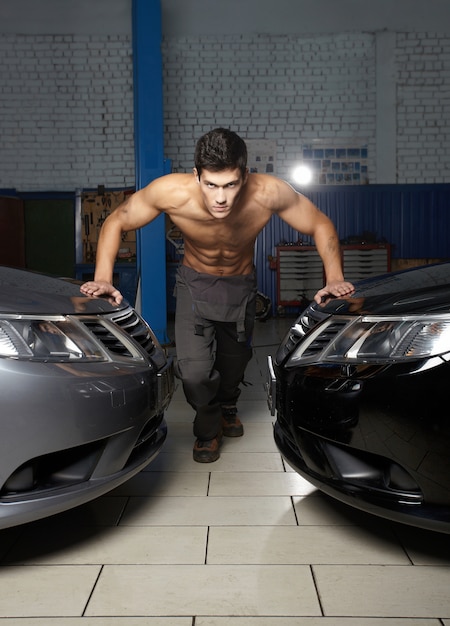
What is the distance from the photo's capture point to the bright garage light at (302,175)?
893 centimetres

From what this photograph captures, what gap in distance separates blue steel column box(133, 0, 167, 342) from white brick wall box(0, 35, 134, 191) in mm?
2927

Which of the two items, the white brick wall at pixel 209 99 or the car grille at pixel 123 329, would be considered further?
the white brick wall at pixel 209 99

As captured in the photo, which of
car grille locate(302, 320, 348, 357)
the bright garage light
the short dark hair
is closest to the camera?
car grille locate(302, 320, 348, 357)

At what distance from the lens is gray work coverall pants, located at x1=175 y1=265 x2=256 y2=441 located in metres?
2.62

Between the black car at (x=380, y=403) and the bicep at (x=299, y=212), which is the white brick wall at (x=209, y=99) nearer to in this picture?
the bicep at (x=299, y=212)

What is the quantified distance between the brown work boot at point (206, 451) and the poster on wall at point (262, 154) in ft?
22.2

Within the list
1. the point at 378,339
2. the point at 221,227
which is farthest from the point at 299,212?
the point at 378,339

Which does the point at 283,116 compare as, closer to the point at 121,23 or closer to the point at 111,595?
the point at 121,23

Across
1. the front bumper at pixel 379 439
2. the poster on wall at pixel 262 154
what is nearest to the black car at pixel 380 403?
the front bumper at pixel 379 439

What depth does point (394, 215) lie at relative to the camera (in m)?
8.88

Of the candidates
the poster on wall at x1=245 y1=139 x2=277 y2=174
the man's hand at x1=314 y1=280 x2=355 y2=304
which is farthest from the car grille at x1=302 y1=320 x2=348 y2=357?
the poster on wall at x1=245 y1=139 x2=277 y2=174

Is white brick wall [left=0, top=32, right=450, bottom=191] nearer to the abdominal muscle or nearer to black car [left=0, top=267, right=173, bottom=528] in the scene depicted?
the abdominal muscle

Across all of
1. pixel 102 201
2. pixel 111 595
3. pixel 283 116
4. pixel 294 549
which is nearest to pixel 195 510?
pixel 294 549

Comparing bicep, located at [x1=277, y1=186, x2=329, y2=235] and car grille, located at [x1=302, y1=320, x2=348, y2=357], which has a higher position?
bicep, located at [x1=277, y1=186, x2=329, y2=235]
